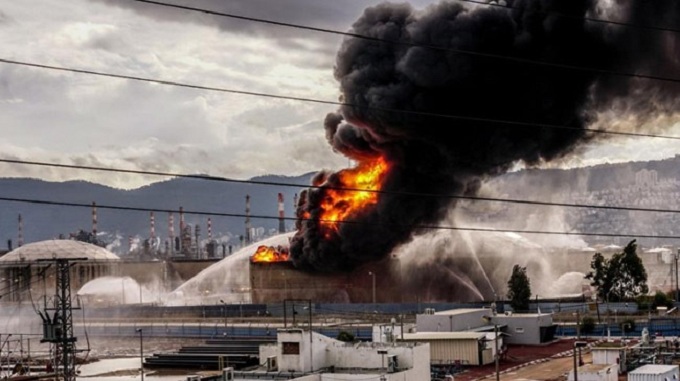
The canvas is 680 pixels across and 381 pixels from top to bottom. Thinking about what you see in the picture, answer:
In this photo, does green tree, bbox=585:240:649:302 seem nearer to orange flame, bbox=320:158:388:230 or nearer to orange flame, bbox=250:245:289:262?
orange flame, bbox=320:158:388:230

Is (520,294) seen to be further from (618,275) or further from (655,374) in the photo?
(655,374)

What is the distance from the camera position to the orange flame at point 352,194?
9288 centimetres

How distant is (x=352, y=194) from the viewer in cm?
9431

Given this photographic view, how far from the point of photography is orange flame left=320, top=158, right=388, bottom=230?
9288 cm

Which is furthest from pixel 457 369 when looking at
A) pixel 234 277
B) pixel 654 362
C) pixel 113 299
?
pixel 113 299

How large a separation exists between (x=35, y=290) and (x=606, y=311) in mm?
84003

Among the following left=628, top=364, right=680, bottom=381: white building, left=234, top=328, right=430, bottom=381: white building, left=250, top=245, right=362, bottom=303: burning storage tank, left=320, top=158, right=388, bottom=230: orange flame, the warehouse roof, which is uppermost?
left=320, top=158, right=388, bottom=230: orange flame

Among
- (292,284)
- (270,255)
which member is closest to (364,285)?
(292,284)

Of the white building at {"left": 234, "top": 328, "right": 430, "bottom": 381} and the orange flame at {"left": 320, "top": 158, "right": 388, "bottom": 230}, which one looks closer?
the white building at {"left": 234, "top": 328, "right": 430, "bottom": 381}

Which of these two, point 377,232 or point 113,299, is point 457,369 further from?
point 113,299

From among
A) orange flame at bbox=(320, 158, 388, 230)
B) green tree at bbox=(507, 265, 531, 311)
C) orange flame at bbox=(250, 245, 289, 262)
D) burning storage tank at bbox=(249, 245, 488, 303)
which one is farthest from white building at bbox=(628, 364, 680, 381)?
orange flame at bbox=(250, 245, 289, 262)

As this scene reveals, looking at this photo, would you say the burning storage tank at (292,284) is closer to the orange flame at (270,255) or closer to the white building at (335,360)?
the orange flame at (270,255)

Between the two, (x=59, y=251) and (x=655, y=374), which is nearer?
(x=655, y=374)

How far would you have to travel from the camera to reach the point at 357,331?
73125 mm
